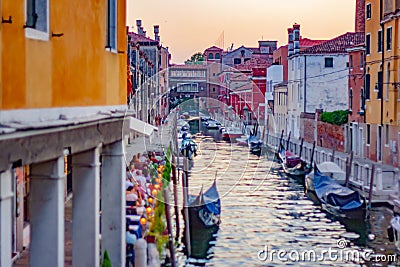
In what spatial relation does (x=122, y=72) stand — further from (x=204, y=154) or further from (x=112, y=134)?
(x=204, y=154)

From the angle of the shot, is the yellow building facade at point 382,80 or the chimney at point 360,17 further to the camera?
the chimney at point 360,17

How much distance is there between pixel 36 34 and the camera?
338 cm

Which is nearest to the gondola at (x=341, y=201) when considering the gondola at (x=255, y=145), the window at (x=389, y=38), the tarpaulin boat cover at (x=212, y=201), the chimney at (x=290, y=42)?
the tarpaulin boat cover at (x=212, y=201)

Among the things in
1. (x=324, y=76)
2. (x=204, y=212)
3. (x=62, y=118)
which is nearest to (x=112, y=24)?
(x=62, y=118)

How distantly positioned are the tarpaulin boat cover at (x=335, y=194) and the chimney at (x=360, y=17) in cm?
1174

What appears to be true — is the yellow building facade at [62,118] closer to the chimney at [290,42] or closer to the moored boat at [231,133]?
the moored boat at [231,133]

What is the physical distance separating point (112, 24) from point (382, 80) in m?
13.4

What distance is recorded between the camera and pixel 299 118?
91.4 feet

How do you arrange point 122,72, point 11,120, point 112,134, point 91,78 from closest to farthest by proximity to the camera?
point 11,120 < point 91,78 < point 112,134 < point 122,72

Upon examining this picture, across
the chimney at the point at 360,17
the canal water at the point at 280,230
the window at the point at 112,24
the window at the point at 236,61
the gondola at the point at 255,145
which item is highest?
the window at the point at 236,61

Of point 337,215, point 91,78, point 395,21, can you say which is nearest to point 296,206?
point 337,215

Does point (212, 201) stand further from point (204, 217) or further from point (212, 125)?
point (212, 125)

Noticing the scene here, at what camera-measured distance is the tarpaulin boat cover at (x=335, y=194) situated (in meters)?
Result: 13.3

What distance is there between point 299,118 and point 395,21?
11133mm
